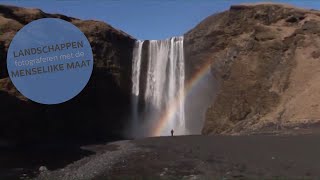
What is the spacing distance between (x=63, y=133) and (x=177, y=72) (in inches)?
601

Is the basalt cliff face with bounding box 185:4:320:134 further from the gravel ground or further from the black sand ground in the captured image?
the gravel ground

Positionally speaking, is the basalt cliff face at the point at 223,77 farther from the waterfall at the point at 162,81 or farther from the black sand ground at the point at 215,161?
the black sand ground at the point at 215,161

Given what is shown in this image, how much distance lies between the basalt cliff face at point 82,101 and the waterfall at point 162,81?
6.69 ft

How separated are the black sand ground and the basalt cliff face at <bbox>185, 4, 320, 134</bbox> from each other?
7872 mm

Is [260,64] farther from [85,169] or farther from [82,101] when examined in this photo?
[85,169]

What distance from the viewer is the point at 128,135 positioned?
190ft

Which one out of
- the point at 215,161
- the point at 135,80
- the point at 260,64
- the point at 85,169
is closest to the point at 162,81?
the point at 135,80

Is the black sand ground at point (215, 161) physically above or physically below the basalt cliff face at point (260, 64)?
below

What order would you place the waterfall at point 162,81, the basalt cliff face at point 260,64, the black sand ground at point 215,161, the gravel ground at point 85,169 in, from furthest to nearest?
the waterfall at point 162,81
the basalt cliff face at point 260,64
the gravel ground at point 85,169
the black sand ground at point 215,161

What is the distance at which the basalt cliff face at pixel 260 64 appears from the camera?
41844 millimetres

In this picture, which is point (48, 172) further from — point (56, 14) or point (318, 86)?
point (56, 14)

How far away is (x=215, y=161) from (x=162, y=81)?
1325 inches

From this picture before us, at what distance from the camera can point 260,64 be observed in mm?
49219

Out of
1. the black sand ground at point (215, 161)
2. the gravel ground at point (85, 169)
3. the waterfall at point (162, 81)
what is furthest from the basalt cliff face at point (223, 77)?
the gravel ground at point (85, 169)
